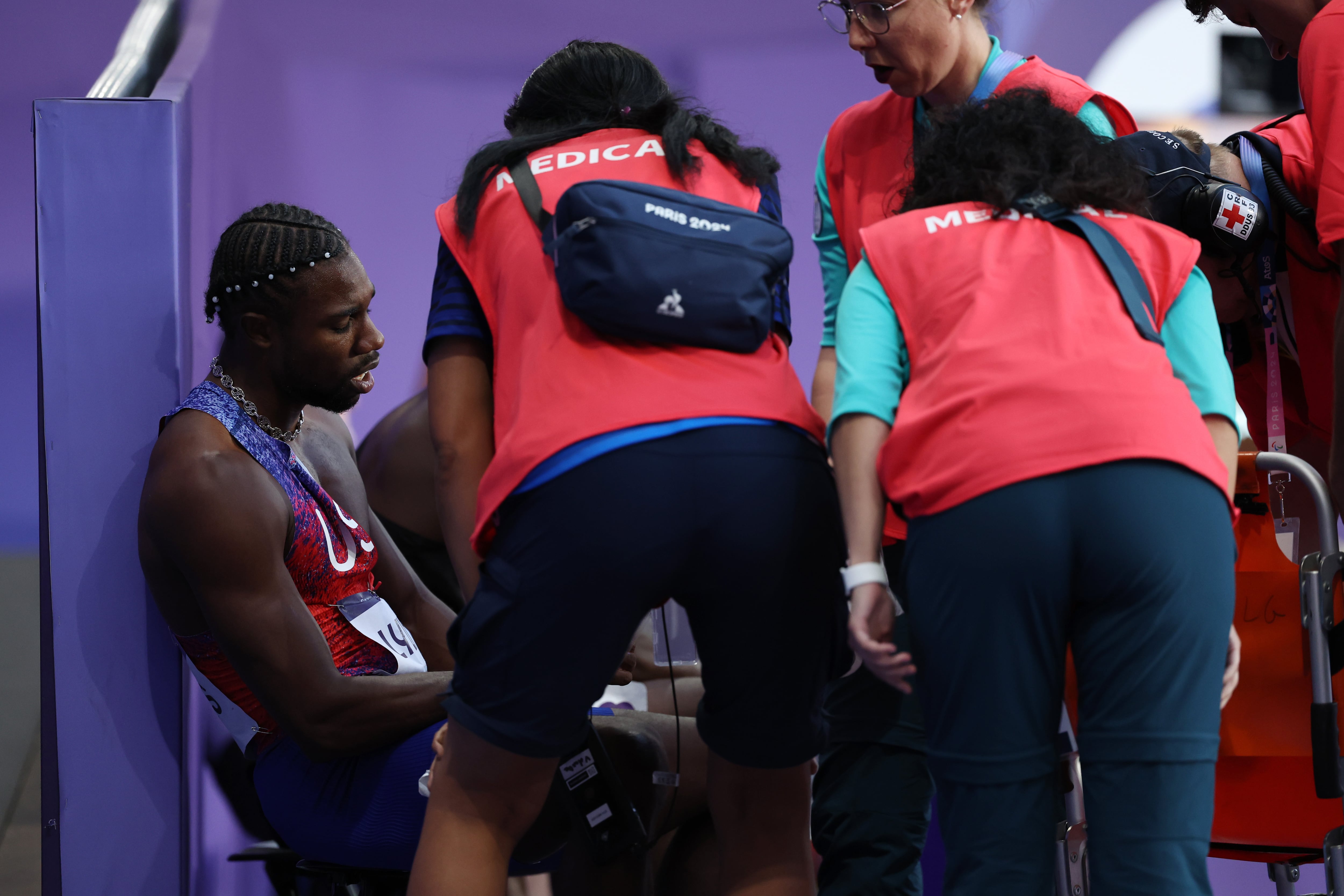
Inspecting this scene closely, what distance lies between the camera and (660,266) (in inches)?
59.6

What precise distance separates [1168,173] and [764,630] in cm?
101

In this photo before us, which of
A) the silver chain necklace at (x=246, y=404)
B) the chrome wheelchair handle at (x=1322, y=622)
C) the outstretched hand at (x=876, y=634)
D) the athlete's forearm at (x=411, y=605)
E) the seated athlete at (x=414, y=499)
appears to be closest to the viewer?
the outstretched hand at (x=876, y=634)

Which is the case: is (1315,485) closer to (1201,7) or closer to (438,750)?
(1201,7)

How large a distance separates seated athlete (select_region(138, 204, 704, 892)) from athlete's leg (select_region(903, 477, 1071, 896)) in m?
0.72

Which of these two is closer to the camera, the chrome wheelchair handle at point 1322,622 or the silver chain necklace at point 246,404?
the chrome wheelchair handle at point 1322,622

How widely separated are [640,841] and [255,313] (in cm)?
116

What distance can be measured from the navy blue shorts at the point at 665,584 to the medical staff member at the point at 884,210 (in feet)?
0.67

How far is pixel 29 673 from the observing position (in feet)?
11.9

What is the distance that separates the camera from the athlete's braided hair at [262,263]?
2303mm

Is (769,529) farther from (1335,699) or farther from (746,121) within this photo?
(746,121)

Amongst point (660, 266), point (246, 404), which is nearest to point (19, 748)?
point (246, 404)

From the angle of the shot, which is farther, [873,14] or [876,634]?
[873,14]

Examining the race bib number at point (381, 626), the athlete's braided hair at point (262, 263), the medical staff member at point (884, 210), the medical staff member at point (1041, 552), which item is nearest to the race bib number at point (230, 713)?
the race bib number at point (381, 626)

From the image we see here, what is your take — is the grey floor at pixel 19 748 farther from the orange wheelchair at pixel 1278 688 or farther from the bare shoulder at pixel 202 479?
the orange wheelchair at pixel 1278 688
